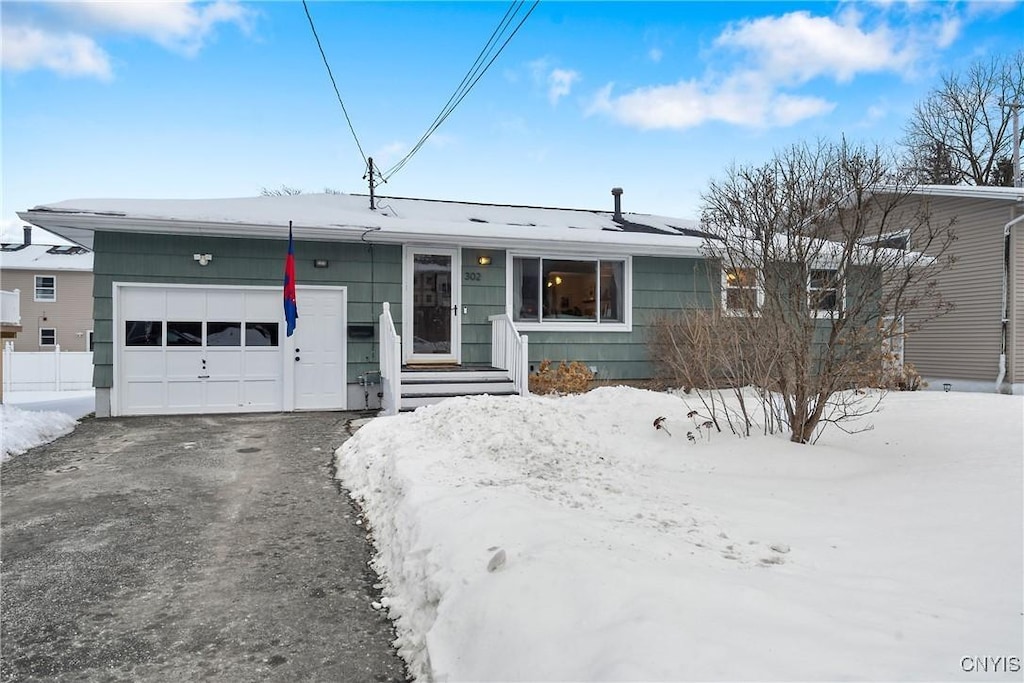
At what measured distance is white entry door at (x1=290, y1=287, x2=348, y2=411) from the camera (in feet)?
31.0

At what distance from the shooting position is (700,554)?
111 inches

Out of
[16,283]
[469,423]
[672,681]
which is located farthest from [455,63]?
[16,283]

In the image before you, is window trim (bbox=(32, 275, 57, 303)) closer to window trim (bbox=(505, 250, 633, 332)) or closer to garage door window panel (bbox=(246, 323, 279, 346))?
garage door window panel (bbox=(246, 323, 279, 346))

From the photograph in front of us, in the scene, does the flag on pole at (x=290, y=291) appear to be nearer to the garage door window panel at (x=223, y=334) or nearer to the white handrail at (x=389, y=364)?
the garage door window panel at (x=223, y=334)

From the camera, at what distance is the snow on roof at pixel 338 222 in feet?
27.4

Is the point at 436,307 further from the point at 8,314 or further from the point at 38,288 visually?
the point at 38,288

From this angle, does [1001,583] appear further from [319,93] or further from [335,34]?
[319,93]

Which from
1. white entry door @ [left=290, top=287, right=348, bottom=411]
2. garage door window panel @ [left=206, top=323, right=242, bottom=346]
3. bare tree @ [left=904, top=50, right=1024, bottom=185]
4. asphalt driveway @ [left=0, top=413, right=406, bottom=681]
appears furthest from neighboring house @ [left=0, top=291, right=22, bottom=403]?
bare tree @ [left=904, top=50, right=1024, bottom=185]

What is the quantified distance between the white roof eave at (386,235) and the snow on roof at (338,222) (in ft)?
0.05

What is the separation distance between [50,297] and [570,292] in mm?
24542

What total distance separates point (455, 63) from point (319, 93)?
135 inches

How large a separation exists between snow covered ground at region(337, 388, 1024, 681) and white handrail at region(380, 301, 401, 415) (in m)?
2.46

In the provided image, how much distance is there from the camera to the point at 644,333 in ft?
35.4

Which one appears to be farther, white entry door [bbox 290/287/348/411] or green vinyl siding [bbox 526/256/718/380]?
green vinyl siding [bbox 526/256/718/380]
